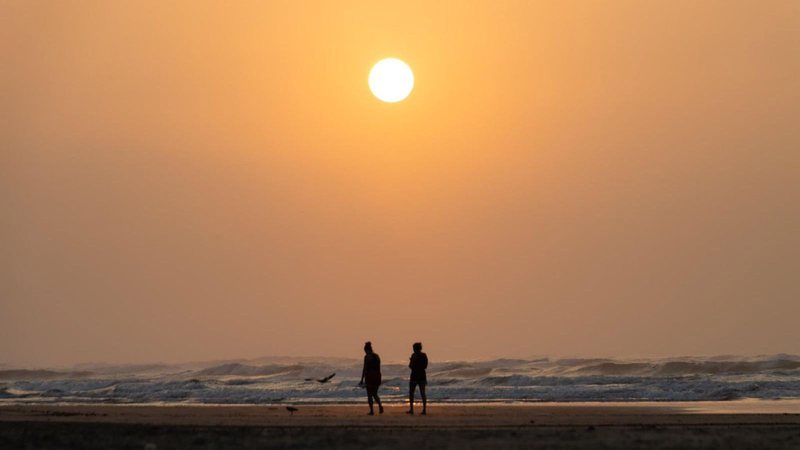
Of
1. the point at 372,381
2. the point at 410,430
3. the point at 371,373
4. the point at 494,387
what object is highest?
the point at 494,387

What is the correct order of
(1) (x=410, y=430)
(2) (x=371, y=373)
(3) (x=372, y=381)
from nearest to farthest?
1. (1) (x=410, y=430)
2. (3) (x=372, y=381)
3. (2) (x=371, y=373)

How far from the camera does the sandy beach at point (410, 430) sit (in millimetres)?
18312

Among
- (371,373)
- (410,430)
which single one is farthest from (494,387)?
(410,430)

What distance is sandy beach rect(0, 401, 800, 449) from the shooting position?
721 inches

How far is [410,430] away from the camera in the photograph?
70.6ft

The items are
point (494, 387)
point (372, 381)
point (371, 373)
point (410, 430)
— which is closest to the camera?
point (410, 430)

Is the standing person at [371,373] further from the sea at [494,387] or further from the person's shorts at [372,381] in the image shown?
the sea at [494,387]

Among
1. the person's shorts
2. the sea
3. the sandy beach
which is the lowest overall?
the sandy beach

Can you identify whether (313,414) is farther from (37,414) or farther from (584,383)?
(584,383)

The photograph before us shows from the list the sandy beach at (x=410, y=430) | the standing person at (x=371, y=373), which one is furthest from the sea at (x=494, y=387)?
the sandy beach at (x=410, y=430)

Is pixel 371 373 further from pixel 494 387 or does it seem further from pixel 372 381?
pixel 494 387

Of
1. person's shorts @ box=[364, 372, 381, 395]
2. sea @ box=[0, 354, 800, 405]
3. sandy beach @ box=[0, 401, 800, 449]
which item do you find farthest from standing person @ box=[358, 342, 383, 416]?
sea @ box=[0, 354, 800, 405]

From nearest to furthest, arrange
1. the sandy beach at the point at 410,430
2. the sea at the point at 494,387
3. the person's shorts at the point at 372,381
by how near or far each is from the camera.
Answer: the sandy beach at the point at 410,430
the person's shorts at the point at 372,381
the sea at the point at 494,387

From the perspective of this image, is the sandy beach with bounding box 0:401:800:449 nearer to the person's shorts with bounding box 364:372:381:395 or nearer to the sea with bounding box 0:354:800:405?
the person's shorts with bounding box 364:372:381:395
